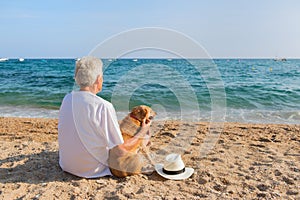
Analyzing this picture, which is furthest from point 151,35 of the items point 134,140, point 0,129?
point 0,129

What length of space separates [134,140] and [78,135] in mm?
701

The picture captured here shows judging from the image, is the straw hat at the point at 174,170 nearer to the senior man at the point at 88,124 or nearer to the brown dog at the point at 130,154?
the brown dog at the point at 130,154

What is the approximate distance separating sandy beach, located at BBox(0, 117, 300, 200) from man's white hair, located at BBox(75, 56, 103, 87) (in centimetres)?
122

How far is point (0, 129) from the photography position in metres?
6.90

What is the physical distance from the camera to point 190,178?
12.6ft

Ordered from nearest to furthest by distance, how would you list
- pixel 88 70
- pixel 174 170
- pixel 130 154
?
pixel 88 70
pixel 130 154
pixel 174 170

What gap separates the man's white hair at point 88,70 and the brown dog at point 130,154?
81 centimetres

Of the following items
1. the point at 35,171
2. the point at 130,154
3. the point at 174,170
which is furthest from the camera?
the point at 35,171

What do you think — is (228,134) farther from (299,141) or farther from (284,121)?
(284,121)

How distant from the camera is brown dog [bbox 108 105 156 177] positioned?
139 inches

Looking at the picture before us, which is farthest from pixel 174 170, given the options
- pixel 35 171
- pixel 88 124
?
pixel 35 171

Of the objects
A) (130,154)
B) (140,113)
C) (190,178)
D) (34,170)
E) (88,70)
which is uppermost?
(88,70)

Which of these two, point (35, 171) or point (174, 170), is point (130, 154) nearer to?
point (174, 170)

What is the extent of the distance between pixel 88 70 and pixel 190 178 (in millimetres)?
1886
